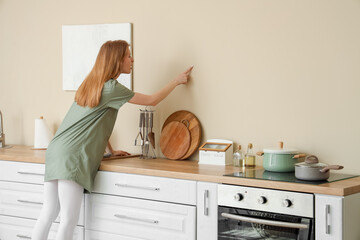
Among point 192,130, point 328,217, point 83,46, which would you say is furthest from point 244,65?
point 83,46

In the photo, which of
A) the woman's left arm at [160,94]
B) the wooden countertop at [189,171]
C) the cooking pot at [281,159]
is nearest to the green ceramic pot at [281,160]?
the cooking pot at [281,159]

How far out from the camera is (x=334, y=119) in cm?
299

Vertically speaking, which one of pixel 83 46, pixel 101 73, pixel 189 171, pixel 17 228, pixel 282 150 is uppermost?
pixel 83 46

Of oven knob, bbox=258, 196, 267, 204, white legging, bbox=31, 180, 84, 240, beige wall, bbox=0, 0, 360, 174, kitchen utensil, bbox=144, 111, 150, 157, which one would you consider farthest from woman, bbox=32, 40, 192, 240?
oven knob, bbox=258, 196, 267, 204

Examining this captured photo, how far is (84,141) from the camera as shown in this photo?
10.6 feet

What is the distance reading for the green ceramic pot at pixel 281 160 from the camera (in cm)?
288

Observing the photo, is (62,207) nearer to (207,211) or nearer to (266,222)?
(207,211)

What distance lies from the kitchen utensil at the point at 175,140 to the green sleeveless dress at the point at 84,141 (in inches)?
17.6

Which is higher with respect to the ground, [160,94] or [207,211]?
[160,94]

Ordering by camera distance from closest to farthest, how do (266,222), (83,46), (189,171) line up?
1. (266,222)
2. (189,171)
3. (83,46)

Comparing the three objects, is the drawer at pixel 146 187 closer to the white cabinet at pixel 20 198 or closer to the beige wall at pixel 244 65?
the white cabinet at pixel 20 198

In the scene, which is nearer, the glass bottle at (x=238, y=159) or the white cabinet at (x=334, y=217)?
the white cabinet at (x=334, y=217)

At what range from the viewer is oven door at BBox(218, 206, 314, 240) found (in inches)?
97.4

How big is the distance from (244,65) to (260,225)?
1104 mm
